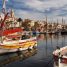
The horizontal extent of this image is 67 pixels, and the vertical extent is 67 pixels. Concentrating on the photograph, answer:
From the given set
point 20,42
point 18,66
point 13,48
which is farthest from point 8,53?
point 18,66

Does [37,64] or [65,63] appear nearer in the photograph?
[65,63]

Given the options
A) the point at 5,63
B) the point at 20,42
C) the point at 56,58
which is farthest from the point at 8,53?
the point at 56,58

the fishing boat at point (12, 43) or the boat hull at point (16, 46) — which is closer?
the boat hull at point (16, 46)

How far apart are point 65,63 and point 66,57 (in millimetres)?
691

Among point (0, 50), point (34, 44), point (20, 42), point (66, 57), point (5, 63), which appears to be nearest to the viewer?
point (66, 57)

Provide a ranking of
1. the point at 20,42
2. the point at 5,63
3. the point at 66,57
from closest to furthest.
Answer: the point at 66,57
the point at 5,63
the point at 20,42

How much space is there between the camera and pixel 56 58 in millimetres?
25641

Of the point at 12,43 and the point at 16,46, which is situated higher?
the point at 12,43

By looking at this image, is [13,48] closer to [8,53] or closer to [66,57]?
[8,53]

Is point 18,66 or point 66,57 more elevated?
point 66,57

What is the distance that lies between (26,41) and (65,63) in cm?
2971

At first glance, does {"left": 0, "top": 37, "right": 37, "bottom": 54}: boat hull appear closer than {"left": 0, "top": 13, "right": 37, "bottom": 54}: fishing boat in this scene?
Yes

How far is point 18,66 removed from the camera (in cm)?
3459

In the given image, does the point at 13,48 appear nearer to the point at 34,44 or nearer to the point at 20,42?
the point at 20,42
